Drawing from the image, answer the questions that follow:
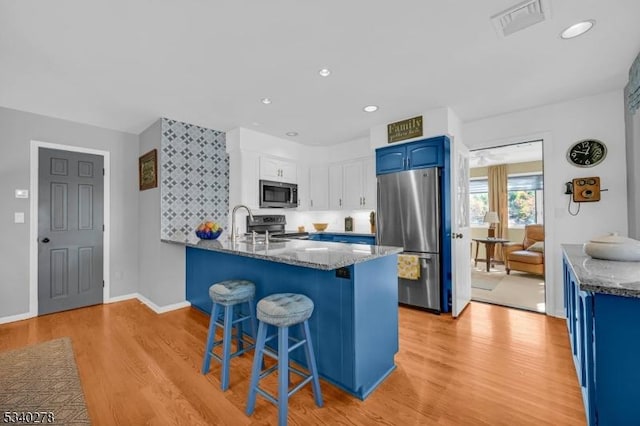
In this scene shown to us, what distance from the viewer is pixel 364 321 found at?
1.88 m

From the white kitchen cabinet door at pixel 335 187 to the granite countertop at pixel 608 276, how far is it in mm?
3416

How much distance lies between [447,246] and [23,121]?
530 cm

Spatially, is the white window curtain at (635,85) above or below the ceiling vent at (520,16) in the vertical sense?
below

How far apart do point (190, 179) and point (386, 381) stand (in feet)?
10.8

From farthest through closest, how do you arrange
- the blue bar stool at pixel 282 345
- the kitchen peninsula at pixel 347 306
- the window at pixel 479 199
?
1. the window at pixel 479 199
2. the kitchen peninsula at pixel 347 306
3. the blue bar stool at pixel 282 345

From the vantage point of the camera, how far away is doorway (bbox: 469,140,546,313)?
4.90 meters

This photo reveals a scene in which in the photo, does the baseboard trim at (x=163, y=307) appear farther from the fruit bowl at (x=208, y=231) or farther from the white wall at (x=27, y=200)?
the fruit bowl at (x=208, y=231)

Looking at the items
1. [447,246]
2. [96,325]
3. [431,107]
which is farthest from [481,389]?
[96,325]

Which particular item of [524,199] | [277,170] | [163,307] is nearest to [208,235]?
[163,307]

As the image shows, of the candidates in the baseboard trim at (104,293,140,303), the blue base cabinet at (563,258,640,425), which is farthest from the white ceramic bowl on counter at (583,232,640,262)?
the baseboard trim at (104,293,140,303)

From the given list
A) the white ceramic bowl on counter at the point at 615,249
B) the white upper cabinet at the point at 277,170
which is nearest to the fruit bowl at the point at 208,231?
the white upper cabinet at the point at 277,170

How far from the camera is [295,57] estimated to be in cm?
228

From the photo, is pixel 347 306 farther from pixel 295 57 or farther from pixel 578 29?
pixel 578 29

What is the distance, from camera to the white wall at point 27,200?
3.27 meters
